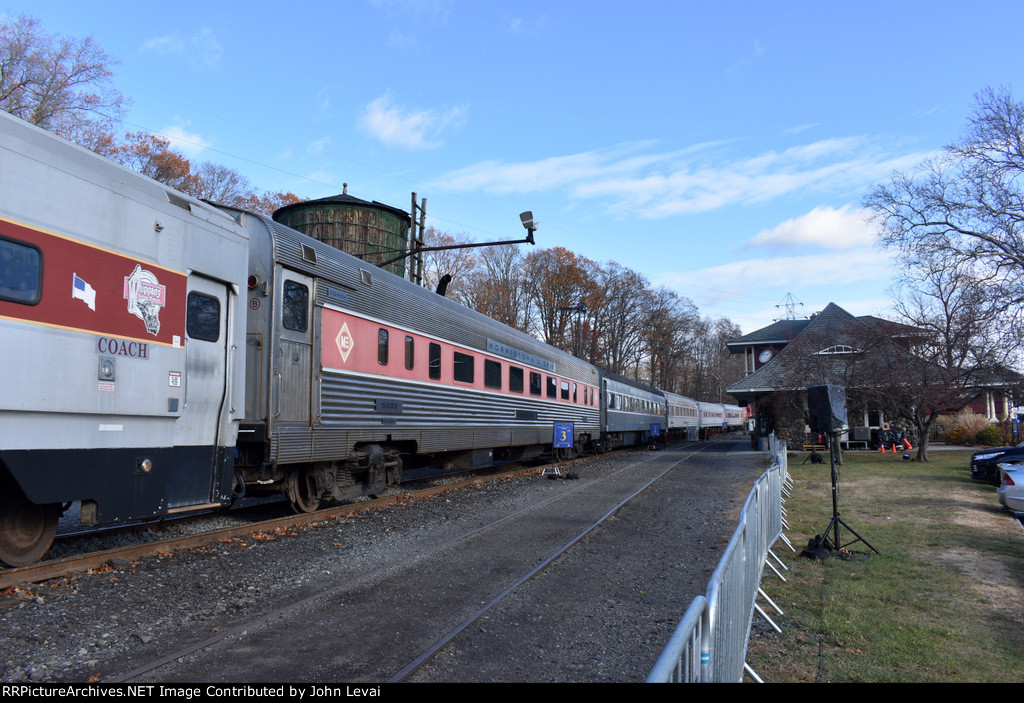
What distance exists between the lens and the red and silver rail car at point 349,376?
7938 millimetres

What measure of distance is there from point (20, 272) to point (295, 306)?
3529 millimetres

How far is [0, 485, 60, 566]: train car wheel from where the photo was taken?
5.36 meters

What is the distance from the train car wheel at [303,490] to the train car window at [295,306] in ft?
6.88

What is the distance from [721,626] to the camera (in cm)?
336

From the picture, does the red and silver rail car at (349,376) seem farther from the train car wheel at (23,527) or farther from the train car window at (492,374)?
the train car wheel at (23,527)

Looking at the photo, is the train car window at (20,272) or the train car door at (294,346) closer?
the train car window at (20,272)

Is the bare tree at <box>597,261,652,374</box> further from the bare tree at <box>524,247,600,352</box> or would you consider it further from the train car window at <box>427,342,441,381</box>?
the train car window at <box>427,342,441,381</box>

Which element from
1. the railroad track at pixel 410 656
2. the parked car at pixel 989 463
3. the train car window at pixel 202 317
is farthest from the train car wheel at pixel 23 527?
the parked car at pixel 989 463

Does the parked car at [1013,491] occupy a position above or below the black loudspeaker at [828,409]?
below

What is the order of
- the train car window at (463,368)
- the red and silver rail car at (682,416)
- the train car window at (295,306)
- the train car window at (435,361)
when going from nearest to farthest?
the train car window at (295,306)
the train car window at (435,361)
the train car window at (463,368)
the red and silver rail car at (682,416)

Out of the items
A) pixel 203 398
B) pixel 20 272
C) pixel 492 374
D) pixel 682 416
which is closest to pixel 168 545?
pixel 203 398
